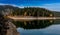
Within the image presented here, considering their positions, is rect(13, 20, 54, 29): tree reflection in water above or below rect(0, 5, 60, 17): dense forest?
below

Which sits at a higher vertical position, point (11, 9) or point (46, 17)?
point (11, 9)

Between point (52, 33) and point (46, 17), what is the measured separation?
0.74 m

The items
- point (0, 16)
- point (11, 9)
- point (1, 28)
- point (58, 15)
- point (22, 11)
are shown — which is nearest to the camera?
point (1, 28)

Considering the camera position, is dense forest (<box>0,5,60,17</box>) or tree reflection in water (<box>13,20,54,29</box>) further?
tree reflection in water (<box>13,20,54,29</box>)

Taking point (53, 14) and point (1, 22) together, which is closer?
point (1, 22)

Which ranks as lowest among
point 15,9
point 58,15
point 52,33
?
point 52,33

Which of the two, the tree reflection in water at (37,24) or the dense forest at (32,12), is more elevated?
the dense forest at (32,12)

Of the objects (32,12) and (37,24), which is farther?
(37,24)

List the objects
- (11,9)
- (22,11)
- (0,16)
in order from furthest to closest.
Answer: (22,11)
(11,9)
(0,16)

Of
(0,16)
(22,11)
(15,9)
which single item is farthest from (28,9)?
(0,16)

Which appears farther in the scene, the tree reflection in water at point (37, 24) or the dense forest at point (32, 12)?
the tree reflection in water at point (37, 24)

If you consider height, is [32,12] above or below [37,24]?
above

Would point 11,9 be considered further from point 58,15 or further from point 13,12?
point 58,15

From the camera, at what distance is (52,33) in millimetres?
4336
